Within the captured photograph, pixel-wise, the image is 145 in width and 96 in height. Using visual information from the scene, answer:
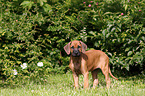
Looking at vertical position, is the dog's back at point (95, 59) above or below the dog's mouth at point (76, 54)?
below

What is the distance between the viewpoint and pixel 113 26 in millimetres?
6578

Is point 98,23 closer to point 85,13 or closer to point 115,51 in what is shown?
point 85,13

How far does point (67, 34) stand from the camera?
7105 mm

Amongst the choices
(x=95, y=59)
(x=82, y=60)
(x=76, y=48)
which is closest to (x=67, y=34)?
(x=95, y=59)

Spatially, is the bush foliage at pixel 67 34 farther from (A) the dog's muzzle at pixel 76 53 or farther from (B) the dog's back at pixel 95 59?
(A) the dog's muzzle at pixel 76 53

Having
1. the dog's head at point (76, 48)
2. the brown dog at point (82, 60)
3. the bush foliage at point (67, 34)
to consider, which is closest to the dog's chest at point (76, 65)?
the brown dog at point (82, 60)

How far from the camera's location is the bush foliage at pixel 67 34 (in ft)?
20.9

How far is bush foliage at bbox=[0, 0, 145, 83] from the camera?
6371 millimetres

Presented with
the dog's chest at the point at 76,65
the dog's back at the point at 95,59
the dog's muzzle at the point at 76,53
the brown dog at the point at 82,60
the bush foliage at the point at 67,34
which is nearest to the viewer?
the dog's muzzle at the point at 76,53

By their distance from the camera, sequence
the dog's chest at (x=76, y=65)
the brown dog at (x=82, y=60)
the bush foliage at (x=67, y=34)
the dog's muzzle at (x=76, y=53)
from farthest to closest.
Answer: the bush foliage at (x=67, y=34) → the dog's chest at (x=76, y=65) → the brown dog at (x=82, y=60) → the dog's muzzle at (x=76, y=53)

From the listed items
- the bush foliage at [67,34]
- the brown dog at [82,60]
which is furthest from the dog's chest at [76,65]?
the bush foliage at [67,34]

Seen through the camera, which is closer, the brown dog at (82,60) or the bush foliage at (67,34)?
the brown dog at (82,60)

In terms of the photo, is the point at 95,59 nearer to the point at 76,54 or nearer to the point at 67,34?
the point at 76,54

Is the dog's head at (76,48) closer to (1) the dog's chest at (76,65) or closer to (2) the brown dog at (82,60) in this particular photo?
(2) the brown dog at (82,60)
